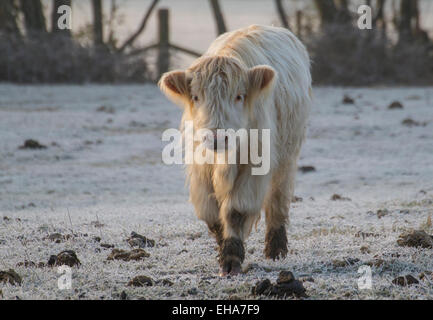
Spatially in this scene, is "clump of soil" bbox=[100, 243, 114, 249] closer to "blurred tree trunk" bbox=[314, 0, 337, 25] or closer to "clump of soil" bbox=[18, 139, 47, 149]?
"clump of soil" bbox=[18, 139, 47, 149]

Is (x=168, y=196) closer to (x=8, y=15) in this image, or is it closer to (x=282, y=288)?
(x=282, y=288)

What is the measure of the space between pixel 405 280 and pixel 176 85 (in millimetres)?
1936

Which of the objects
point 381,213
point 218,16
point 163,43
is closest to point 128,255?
point 381,213

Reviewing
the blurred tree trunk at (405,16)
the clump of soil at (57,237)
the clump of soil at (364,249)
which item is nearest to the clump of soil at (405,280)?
the clump of soil at (364,249)

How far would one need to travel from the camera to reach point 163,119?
13492 mm

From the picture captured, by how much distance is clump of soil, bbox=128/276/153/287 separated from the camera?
4.52m

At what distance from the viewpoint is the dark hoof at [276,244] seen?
5473 millimetres

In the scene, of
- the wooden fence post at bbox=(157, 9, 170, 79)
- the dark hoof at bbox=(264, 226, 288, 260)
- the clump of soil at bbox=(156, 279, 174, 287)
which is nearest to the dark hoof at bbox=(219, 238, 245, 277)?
the clump of soil at bbox=(156, 279, 174, 287)

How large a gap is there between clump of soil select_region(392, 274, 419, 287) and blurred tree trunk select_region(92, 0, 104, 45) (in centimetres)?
1435

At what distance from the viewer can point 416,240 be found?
548 cm

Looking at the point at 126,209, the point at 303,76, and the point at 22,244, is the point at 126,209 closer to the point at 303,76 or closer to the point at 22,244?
the point at 22,244

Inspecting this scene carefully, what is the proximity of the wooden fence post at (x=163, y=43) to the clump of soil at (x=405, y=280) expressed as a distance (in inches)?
544

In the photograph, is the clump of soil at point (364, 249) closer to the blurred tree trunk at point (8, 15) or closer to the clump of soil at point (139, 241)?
the clump of soil at point (139, 241)

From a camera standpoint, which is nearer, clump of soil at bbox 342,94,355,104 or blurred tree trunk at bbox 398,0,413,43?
clump of soil at bbox 342,94,355,104
